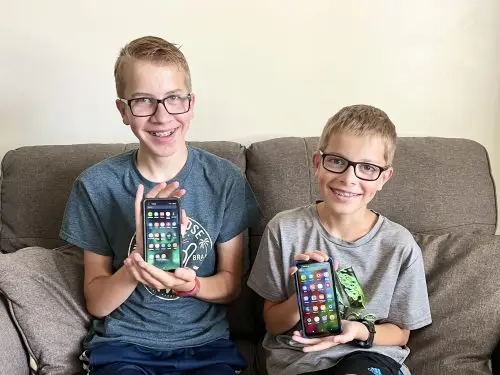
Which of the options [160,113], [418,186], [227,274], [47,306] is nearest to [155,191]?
[160,113]

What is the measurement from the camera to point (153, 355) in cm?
134

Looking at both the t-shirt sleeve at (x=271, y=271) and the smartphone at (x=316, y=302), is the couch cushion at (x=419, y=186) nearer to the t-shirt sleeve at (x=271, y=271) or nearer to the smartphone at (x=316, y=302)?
the t-shirt sleeve at (x=271, y=271)

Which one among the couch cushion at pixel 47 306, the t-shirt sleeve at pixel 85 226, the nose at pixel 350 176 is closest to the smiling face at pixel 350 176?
the nose at pixel 350 176

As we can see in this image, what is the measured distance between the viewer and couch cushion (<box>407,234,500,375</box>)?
134cm

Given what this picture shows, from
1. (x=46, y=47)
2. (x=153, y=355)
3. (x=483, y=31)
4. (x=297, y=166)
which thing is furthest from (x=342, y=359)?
(x=46, y=47)

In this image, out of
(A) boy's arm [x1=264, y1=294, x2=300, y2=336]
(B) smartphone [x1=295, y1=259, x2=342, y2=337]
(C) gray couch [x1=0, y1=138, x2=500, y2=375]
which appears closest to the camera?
(B) smartphone [x1=295, y1=259, x2=342, y2=337]

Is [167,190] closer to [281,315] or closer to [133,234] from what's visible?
[133,234]

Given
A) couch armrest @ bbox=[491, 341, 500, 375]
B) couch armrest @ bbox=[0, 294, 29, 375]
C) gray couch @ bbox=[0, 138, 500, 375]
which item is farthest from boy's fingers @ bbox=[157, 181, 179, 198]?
couch armrest @ bbox=[491, 341, 500, 375]

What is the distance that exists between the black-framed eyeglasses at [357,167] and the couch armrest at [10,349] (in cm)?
84

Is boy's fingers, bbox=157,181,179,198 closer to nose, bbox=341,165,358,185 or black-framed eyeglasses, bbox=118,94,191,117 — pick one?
black-framed eyeglasses, bbox=118,94,191,117

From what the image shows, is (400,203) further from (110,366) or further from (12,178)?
(12,178)

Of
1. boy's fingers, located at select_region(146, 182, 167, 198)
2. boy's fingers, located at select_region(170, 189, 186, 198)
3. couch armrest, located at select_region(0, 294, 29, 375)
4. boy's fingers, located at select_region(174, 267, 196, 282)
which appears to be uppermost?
boy's fingers, located at select_region(146, 182, 167, 198)

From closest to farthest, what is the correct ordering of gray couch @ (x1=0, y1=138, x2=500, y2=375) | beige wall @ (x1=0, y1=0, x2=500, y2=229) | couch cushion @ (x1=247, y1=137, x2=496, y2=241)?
gray couch @ (x1=0, y1=138, x2=500, y2=375)
couch cushion @ (x1=247, y1=137, x2=496, y2=241)
beige wall @ (x1=0, y1=0, x2=500, y2=229)

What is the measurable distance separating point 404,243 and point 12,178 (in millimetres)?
1110
